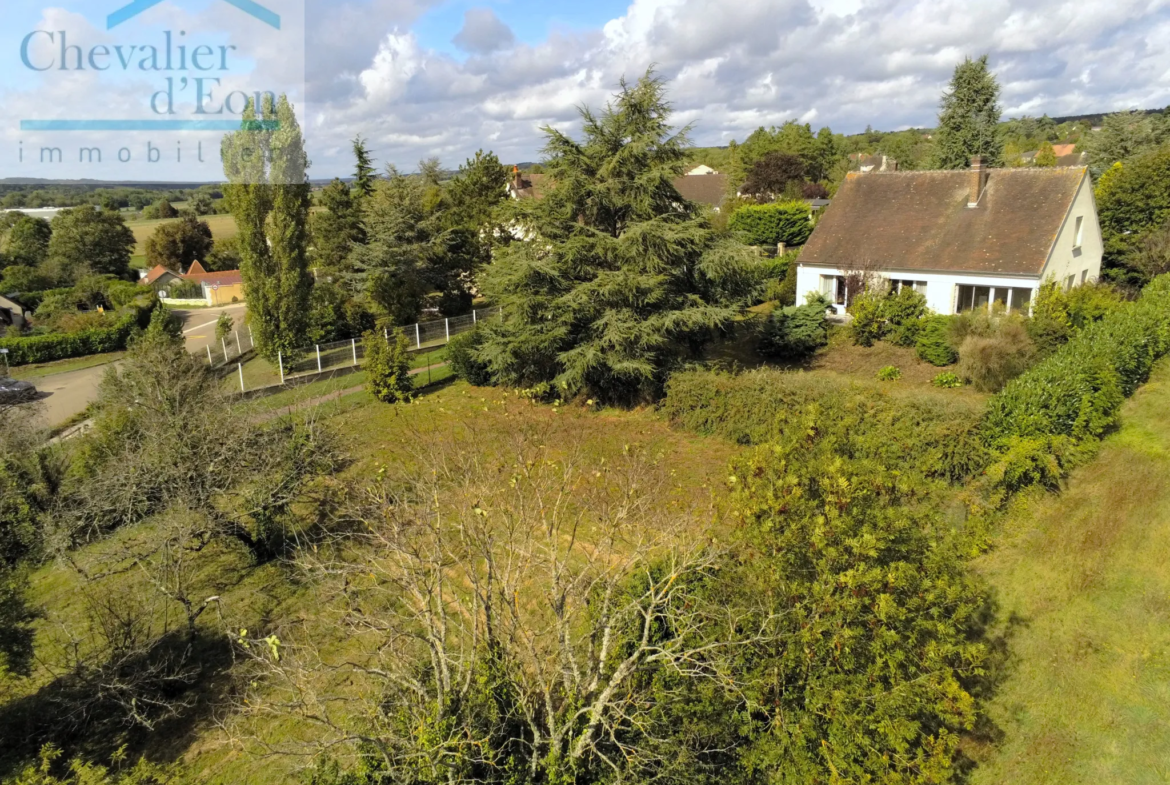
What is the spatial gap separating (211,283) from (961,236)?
4331 cm

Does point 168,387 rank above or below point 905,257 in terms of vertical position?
below

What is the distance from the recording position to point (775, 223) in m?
37.3

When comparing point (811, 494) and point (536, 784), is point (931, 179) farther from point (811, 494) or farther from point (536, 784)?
point (536, 784)

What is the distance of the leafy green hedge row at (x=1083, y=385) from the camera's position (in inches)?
434

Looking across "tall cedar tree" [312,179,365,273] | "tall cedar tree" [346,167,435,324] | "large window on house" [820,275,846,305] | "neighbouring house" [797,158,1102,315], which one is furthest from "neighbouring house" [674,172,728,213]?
"tall cedar tree" [346,167,435,324]

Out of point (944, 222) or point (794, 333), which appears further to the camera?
point (944, 222)

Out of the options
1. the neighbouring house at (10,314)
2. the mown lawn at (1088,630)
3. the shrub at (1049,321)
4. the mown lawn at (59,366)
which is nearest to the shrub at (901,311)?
the shrub at (1049,321)

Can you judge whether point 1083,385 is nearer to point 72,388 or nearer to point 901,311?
point 901,311

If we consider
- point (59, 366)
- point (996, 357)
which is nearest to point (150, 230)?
point (59, 366)

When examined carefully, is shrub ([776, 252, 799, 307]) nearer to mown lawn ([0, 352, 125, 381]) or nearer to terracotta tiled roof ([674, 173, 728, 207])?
terracotta tiled roof ([674, 173, 728, 207])

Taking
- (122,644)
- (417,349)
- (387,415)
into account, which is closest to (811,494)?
(122,644)

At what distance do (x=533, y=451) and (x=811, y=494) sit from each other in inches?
324

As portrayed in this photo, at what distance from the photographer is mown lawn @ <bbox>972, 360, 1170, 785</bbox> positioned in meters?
6.86

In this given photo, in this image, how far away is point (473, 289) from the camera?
3344 centimetres
